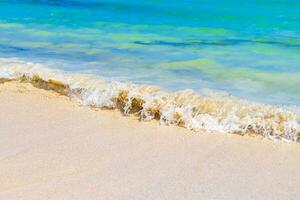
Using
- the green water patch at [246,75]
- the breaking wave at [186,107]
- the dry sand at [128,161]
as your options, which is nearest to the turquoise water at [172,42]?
Answer: the green water patch at [246,75]

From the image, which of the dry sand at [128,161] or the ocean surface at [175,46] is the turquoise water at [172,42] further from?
the dry sand at [128,161]

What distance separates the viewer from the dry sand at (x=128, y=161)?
9.38 ft

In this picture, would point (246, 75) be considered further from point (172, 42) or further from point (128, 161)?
point (128, 161)

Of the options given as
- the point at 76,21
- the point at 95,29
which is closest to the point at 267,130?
the point at 95,29

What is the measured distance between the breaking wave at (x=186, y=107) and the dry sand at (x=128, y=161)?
0.40ft

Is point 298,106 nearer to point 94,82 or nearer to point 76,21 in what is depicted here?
point 94,82

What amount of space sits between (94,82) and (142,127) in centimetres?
101

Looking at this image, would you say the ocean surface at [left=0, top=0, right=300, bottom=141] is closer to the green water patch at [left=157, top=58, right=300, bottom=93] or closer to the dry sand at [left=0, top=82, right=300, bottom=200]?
the green water patch at [left=157, top=58, right=300, bottom=93]

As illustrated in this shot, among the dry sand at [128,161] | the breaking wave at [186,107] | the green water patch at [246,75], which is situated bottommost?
the dry sand at [128,161]

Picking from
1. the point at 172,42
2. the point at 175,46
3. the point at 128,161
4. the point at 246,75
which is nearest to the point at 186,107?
the point at 128,161

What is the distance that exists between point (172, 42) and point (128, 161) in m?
4.36

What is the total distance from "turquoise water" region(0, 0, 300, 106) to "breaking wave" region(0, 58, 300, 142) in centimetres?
54

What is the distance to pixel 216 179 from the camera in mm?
3006

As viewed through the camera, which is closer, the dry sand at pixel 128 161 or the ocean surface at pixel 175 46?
the dry sand at pixel 128 161
